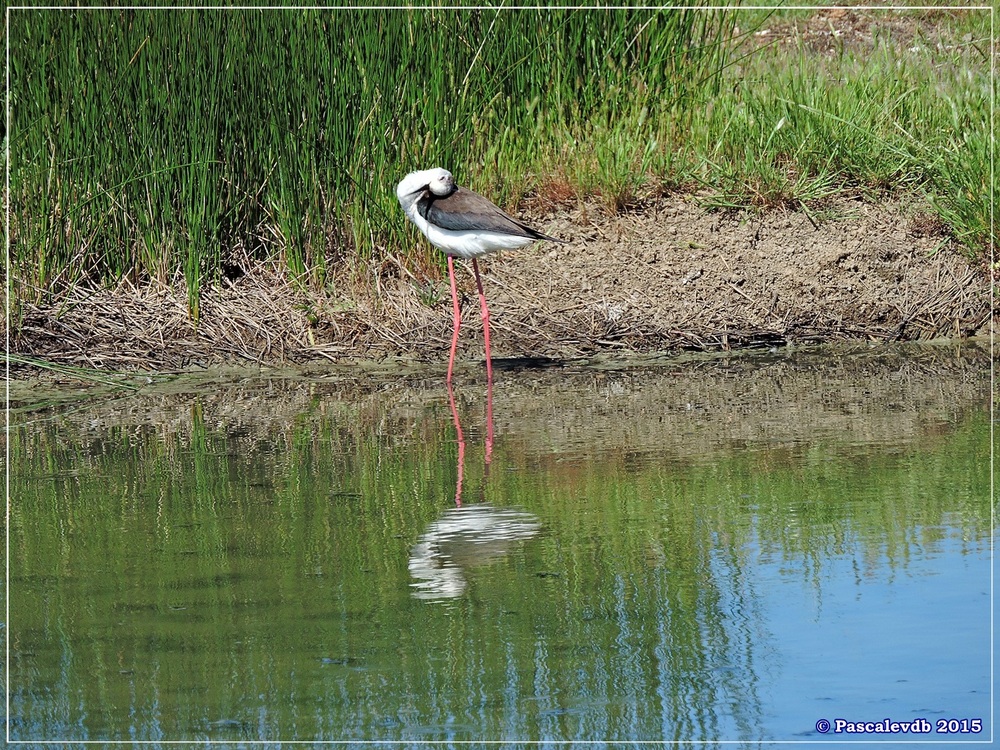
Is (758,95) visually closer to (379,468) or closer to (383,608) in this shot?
(379,468)

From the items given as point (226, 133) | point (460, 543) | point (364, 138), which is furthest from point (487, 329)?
point (460, 543)

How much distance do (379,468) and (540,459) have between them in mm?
516

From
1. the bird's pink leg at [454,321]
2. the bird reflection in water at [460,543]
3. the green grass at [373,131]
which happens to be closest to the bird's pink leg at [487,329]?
the bird's pink leg at [454,321]

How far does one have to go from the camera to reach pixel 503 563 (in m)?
A: 3.44

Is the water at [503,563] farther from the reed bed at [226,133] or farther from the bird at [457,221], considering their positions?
the reed bed at [226,133]

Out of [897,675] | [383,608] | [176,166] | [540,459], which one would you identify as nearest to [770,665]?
[897,675]

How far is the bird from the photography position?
5.85m

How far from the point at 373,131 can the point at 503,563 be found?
3.61 m

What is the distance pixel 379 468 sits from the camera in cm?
447

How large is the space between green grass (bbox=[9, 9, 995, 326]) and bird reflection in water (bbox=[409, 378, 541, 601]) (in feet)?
9.54

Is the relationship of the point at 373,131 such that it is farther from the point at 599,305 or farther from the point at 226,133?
the point at 599,305

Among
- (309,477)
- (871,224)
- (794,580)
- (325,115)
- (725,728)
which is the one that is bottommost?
(725,728)

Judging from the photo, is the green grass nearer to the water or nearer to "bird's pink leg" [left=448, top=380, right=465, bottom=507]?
the water

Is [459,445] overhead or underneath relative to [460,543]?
overhead
